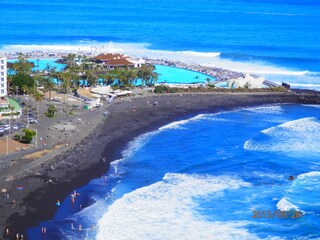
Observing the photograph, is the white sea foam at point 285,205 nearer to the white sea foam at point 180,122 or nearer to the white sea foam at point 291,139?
the white sea foam at point 291,139

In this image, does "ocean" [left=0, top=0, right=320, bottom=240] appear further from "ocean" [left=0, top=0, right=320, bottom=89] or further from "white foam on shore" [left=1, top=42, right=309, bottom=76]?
"ocean" [left=0, top=0, right=320, bottom=89]

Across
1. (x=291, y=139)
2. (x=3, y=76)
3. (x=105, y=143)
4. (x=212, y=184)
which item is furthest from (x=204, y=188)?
(x=3, y=76)

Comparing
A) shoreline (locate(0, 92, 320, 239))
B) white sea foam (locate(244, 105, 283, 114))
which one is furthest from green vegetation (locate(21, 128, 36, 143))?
white sea foam (locate(244, 105, 283, 114))

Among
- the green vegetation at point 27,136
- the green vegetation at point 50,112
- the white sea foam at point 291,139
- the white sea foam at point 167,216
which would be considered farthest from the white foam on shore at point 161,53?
the white sea foam at point 167,216

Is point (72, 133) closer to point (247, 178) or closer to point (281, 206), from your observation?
point (247, 178)

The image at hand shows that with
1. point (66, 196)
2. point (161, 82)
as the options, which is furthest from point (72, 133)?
point (161, 82)

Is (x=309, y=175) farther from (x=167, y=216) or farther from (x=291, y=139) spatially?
(x=167, y=216)
